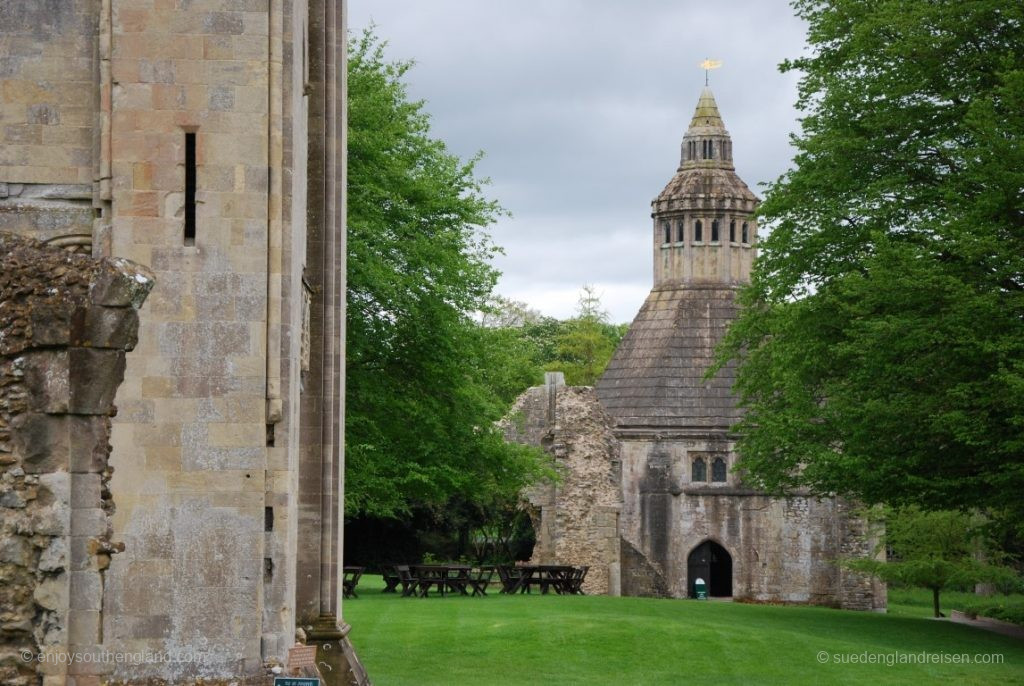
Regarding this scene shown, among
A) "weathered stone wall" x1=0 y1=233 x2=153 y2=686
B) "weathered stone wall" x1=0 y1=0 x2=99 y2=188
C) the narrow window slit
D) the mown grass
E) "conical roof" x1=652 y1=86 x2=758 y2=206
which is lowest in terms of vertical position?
the mown grass

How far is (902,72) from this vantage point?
1059 inches

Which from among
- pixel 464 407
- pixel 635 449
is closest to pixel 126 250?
pixel 464 407

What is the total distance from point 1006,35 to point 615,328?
2534 inches

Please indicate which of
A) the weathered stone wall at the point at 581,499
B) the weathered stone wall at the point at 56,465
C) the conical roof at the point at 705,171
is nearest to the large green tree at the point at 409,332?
the weathered stone wall at the point at 581,499

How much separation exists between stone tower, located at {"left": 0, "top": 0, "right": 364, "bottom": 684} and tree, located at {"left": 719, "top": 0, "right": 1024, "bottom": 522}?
11915mm

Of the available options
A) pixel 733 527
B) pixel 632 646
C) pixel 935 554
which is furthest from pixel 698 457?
pixel 632 646

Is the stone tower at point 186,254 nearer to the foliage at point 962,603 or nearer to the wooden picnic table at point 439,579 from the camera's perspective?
the wooden picnic table at point 439,579

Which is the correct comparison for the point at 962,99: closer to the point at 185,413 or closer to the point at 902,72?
the point at 902,72

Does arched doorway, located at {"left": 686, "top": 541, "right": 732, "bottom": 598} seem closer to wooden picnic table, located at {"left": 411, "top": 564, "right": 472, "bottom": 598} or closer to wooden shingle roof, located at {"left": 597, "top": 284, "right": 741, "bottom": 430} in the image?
wooden shingle roof, located at {"left": 597, "top": 284, "right": 741, "bottom": 430}

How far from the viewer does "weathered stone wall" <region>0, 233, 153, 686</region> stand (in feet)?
23.6

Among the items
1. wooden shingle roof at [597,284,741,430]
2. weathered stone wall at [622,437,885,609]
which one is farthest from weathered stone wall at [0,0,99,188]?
wooden shingle roof at [597,284,741,430]

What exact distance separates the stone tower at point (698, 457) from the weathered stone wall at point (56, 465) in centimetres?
4136

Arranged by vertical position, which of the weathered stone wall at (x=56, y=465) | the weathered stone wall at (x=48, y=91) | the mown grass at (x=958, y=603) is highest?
the weathered stone wall at (x=48, y=91)

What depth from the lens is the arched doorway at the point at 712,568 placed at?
5562 centimetres
